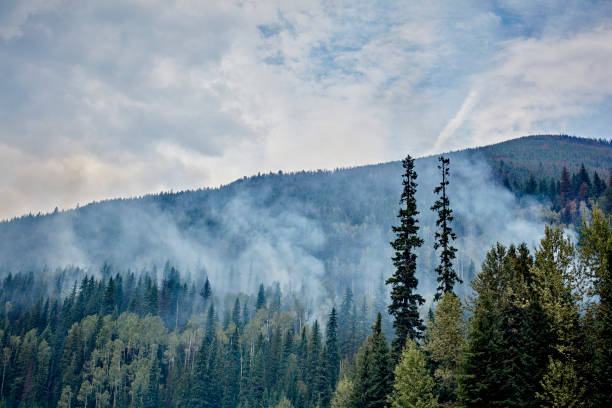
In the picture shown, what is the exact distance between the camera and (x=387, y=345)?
51156 mm

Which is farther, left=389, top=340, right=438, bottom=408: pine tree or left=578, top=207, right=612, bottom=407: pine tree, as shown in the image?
left=389, top=340, right=438, bottom=408: pine tree

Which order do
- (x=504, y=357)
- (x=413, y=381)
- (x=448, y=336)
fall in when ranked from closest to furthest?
(x=504, y=357), (x=413, y=381), (x=448, y=336)

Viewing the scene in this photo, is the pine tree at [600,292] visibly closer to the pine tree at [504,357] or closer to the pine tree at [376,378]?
the pine tree at [504,357]

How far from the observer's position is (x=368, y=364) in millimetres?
48250

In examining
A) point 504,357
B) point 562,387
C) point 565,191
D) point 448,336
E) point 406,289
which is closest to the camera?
point 562,387

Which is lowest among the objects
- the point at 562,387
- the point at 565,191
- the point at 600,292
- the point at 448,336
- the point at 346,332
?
the point at 346,332

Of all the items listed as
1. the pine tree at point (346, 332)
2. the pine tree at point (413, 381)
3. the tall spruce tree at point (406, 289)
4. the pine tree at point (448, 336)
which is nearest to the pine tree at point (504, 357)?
the pine tree at point (448, 336)

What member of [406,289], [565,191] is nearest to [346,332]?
Result: [406,289]

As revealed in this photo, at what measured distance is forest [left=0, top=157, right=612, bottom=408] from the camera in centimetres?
3073

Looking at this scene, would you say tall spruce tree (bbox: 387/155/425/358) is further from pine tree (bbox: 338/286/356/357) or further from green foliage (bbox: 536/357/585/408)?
pine tree (bbox: 338/286/356/357)

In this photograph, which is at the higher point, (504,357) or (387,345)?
(504,357)

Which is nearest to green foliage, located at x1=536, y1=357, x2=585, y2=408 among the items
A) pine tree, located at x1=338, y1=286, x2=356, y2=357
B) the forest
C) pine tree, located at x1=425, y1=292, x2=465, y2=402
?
the forest

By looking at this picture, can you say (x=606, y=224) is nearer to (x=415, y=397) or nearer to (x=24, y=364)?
(x=415, y=397)

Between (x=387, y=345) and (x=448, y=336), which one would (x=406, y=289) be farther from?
(x=387, y=345)
